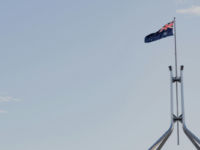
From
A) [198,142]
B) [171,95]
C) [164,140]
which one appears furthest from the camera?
[171,95]

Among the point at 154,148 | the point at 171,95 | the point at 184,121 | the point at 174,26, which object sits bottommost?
the point at 154,148

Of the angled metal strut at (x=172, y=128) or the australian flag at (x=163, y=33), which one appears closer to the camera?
the angled metal strut at (x=172, y=128)

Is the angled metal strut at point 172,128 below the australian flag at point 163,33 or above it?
below

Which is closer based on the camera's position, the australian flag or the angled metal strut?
the angled metal strut

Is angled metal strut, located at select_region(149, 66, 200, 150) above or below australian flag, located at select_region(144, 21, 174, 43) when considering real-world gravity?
below

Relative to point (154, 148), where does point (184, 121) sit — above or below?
above

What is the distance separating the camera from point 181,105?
3722 centimetres

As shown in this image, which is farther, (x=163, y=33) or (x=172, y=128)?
(x=163, y=33)

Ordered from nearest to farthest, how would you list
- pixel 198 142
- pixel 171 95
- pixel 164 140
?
pixel 198 142
pixel 164 140
pixel 171 95

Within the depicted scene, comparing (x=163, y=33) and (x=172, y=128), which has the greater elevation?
(x=163, y=33)

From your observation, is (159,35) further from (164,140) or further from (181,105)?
(164,140)

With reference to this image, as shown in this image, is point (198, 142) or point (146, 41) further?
point (146, 41)

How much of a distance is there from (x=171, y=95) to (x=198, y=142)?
20.8ft

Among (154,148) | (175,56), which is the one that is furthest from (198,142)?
(175,56)
